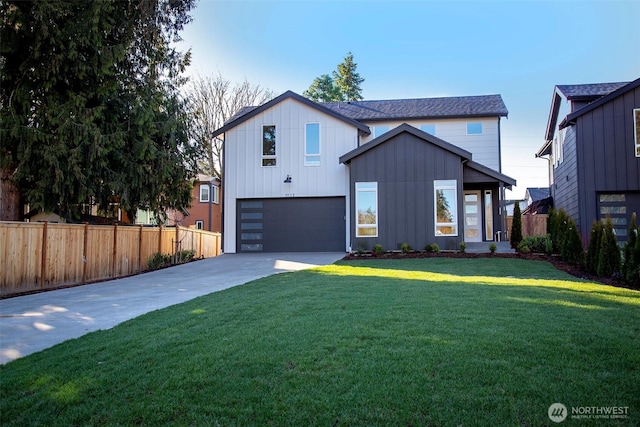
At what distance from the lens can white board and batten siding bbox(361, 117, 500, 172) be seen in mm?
18578

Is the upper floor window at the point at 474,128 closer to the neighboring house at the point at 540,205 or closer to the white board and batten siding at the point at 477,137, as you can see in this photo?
the white board and batten siding at the point at 477,137

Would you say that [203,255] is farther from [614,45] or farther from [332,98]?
[332,98]

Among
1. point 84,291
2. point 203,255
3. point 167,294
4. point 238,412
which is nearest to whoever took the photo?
point 238,412

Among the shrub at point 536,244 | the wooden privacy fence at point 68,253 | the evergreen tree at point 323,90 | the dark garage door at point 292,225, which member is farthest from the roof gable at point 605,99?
the evergreen tree at point 323,90

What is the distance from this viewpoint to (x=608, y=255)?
9.66 m

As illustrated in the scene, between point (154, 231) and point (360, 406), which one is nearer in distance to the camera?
point (360, 406)

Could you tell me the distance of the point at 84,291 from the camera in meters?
9.28

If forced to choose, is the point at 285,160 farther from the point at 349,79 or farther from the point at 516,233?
the point at 349,79

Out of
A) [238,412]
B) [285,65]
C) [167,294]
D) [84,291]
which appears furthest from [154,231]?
[238,412]

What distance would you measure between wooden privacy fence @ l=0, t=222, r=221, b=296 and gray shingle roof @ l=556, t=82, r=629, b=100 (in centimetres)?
1509

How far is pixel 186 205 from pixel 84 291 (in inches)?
229

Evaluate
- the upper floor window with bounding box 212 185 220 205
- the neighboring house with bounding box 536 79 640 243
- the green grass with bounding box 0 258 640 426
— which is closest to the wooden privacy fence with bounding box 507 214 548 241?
the neighboring house with bounding box 536 79 640 243

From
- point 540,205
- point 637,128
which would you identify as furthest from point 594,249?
point 540,205

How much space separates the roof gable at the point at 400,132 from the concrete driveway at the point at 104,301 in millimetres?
4087
